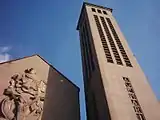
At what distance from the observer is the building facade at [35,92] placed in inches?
409

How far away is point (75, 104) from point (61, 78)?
1.73m

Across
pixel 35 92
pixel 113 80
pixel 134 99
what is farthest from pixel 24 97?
pixel 134 99

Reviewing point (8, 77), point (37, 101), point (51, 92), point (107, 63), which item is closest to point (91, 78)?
point (107, 63)

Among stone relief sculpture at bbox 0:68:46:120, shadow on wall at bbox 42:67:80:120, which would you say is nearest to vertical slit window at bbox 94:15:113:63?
shadow on wall at bbox 42:67:80:120

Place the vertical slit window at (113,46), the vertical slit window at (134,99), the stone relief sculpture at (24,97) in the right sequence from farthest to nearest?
the vertical slit window at (113,46)
the vertical slit window at (134,99)
the stone relief sculpture at (24,97)

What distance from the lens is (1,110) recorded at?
9797 millimetres

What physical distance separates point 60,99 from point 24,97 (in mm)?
2072

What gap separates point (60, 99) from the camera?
12.3 metres

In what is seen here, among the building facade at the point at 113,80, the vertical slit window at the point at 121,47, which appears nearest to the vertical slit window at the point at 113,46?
the building facade at the point at 113,80

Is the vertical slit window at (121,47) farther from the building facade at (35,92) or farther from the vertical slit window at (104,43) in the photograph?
the building facade at (35,92)

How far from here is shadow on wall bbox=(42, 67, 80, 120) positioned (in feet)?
37.6

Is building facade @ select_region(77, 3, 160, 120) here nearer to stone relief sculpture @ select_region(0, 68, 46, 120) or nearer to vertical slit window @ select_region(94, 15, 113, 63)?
vertical slit window @ select_region(94, 15, 113, 63)

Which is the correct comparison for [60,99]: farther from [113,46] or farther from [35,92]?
[113,46]

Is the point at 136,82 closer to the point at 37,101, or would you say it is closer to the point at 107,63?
the point at 107,63
